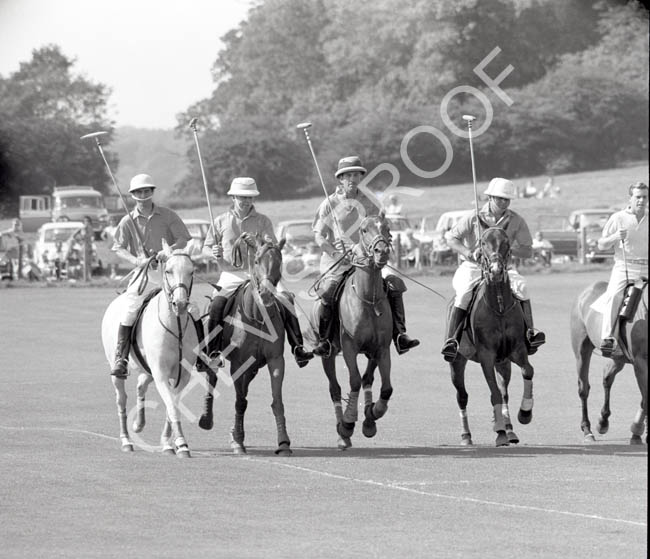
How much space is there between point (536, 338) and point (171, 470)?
3896mm

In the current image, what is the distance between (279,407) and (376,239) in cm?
178

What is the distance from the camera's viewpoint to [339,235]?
15.0 metres

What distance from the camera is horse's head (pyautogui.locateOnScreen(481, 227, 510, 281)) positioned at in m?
13.7

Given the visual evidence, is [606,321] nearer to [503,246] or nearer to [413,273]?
[503,246]

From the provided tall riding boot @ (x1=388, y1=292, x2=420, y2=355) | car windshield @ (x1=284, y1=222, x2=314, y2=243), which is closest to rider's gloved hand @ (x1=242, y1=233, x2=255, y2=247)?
tall riding boot @ (x1=388, y1=292, x2=420, y2=355)

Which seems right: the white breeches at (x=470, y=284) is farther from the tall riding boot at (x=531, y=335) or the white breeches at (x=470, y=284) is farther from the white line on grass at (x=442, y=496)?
the white line on grass at (x=442, y=496)

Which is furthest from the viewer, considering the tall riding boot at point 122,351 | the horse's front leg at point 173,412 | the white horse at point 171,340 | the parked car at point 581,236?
the parked car at point 581,236

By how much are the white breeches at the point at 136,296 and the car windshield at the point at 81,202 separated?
1437 inches

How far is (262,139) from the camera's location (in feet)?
193

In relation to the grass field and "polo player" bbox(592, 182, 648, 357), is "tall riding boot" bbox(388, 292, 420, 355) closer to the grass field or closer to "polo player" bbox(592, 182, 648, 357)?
the grass field

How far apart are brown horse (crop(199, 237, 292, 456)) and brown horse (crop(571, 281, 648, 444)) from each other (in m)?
3.25

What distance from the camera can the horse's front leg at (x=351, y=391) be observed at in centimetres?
1395

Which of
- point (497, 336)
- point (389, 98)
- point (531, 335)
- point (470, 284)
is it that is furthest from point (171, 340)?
point (389, 98)

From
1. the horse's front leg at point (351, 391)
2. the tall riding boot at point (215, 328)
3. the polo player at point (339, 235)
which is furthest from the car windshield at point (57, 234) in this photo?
the horse's front leg at point (351, 391)
